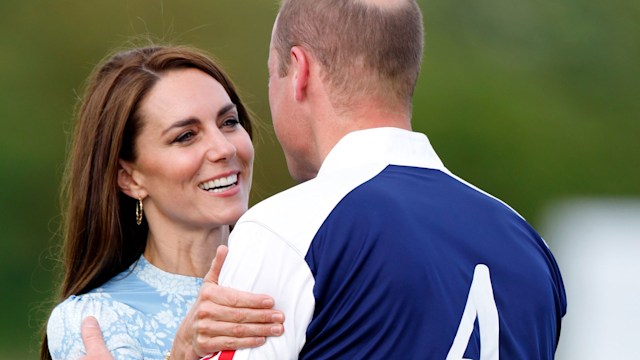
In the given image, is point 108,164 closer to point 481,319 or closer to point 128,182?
point 128,182

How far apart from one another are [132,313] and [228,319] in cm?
101

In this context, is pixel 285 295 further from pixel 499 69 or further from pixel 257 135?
pixel 499 69

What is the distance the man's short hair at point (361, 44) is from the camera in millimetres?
2346

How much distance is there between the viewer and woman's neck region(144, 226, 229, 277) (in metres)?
3.29

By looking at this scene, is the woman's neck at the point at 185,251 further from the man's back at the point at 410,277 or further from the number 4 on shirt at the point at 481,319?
the number 4 on shirt at the point at 481,319

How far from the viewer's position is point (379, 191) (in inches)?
87.0

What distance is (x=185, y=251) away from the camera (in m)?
3.29

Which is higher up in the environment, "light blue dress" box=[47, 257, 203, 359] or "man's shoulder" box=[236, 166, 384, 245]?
"man's shoulder" box=[236, 166, 384, 245]

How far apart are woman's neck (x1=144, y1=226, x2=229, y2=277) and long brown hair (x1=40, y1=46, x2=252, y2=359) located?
12 centimetres

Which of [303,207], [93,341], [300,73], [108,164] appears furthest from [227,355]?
[108,164]

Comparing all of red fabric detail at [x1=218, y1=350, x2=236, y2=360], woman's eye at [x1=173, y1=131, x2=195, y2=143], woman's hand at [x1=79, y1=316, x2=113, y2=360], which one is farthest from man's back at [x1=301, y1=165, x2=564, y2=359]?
woman's eye at [x1=173, y1=131, x2=195, y2=143]

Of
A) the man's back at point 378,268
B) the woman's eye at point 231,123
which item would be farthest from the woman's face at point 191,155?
the man's back at point 378,268

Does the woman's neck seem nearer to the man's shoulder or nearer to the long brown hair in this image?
the long brown hair

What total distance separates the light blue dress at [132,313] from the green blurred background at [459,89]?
23.8 ft
